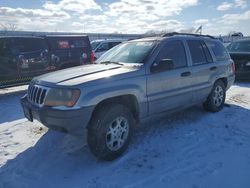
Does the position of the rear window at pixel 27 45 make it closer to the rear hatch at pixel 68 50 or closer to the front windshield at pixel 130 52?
the rear hatch at pixel 68 50

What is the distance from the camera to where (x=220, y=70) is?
6293mm

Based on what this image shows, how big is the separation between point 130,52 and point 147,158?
1.96 metres

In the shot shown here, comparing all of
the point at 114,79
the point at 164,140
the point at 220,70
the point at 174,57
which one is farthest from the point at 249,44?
the point at 114,79

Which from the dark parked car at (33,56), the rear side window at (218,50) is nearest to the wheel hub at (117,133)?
the rear side window at (218,50)

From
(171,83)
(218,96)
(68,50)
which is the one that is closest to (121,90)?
(171,83)

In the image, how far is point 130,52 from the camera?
5.03m

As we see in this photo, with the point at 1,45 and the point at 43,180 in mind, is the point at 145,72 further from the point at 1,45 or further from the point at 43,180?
the point at 1,45

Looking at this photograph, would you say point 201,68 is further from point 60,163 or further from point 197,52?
point 60,163

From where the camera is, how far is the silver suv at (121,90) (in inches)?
145

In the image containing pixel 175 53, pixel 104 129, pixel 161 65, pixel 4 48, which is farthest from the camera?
pixel 4 48

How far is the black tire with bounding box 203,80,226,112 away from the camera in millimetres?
6234

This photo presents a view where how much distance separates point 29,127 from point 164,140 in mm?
2767

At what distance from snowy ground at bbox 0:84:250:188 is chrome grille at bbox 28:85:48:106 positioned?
0.88 meters

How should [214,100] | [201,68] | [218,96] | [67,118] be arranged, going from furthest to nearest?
[218,96] → [214,100] → [201,68] → [67,118]
